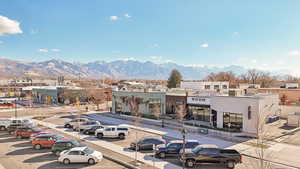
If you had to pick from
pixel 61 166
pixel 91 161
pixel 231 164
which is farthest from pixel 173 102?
pixel 61 166

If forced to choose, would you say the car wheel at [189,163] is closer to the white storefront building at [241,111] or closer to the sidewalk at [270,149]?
the sidewalk at [270,149]

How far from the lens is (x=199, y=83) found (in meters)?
56.6

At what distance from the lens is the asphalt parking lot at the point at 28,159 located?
18297 mm

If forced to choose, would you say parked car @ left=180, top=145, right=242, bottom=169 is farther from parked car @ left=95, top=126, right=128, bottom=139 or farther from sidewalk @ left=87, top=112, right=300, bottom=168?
parked car @ left=95, top=126, right=128, bottom=139

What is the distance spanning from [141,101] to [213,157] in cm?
2640

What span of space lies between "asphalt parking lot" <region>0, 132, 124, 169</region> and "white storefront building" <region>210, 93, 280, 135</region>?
19.4m

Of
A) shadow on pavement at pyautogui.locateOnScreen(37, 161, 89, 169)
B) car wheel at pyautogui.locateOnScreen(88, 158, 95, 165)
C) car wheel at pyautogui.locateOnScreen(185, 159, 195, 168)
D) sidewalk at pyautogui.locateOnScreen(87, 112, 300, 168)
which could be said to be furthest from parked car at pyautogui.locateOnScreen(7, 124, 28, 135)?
car wheel at pyautogui.locateOnScreen(185, 159, 195, 168)

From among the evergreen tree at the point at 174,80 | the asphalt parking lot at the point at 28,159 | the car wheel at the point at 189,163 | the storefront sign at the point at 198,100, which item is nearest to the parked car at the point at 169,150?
the car wheel at the point at 189,163

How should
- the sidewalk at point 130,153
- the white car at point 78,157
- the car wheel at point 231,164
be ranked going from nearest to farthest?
1. the car wheel at point 231,164
2. the sidewalk at point 130,153
3. the white car at point 78,157

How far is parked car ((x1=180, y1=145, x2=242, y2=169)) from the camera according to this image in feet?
58.1

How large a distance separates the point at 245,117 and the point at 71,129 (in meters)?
26.9

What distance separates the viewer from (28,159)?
20.0m

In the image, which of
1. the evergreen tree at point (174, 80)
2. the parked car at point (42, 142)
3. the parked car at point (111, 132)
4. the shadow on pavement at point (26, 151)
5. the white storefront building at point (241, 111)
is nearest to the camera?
the shadow on pavement at point (26, 151)

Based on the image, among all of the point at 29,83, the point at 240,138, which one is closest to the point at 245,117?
the point at 240,138
